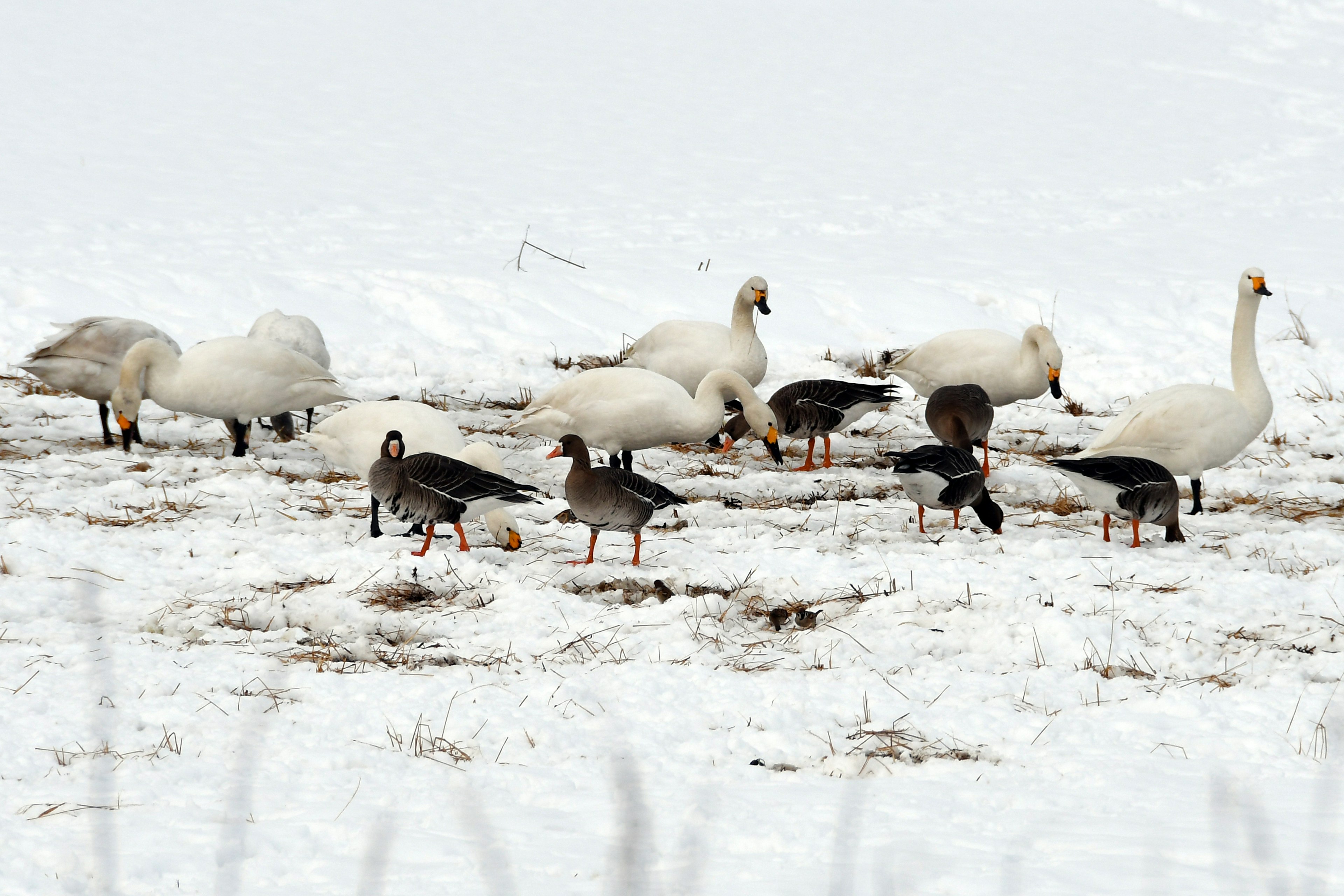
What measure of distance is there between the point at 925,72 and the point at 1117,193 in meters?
13.3

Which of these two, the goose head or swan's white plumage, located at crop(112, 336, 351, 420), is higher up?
the goose head

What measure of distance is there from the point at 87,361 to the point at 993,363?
7.23 m

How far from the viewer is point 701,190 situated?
915 inches

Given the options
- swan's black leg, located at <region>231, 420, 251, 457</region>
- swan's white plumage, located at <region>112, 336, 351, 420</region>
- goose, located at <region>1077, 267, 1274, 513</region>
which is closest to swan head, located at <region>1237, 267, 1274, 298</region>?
goose, located at <region>1077, 267, 1274, 513</region>

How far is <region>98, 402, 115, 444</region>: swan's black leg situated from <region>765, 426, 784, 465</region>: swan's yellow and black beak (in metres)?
4.93

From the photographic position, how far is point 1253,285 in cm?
886

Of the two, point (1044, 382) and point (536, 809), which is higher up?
point (1044, 382)

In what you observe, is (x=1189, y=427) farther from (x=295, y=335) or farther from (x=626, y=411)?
(x=295, y=335)

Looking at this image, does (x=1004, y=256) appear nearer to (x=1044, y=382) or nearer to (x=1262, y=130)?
(x=1044, y=382)

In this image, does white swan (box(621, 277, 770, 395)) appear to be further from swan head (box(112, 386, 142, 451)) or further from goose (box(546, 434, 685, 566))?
swan head (box(112, 386, 142, 451))

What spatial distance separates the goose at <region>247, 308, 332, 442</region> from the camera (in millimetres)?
10453

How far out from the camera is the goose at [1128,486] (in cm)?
673

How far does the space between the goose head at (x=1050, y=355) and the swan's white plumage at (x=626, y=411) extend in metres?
2.86

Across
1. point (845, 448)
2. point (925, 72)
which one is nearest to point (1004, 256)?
point (845, 448)
